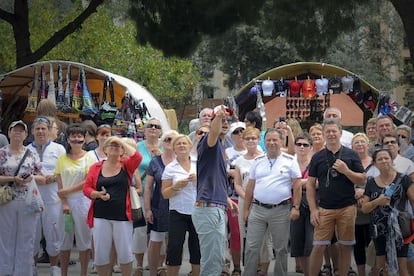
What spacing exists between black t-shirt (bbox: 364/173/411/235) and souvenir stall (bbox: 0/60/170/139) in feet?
19.9

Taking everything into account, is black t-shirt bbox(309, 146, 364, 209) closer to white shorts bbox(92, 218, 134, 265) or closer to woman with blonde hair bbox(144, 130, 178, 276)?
woman with blonde hair bbox(144, 130, 178, 276)

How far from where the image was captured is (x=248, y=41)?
4184 centimetres

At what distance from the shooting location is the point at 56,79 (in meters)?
14.6

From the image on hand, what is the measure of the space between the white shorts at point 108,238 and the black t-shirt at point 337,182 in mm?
2238

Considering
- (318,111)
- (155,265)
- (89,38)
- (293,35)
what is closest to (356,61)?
(89,38)

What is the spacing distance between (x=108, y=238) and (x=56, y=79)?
703 cm

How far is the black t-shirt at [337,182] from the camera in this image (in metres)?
8.30

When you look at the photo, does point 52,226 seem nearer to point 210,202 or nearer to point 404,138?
point 210,202

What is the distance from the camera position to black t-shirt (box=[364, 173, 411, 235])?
26.8ft

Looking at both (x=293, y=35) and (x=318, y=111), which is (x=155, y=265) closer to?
(x=293, y=35)

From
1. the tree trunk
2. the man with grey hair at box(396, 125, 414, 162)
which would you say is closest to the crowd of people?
the man with grey hair at box(396, 125, 414, 162)

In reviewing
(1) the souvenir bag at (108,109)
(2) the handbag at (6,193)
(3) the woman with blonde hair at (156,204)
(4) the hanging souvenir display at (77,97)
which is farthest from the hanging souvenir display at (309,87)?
(2) the handbag at (6,193)

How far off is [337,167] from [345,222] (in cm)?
63

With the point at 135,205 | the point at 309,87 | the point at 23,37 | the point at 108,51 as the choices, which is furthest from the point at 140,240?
the point at 108,51
